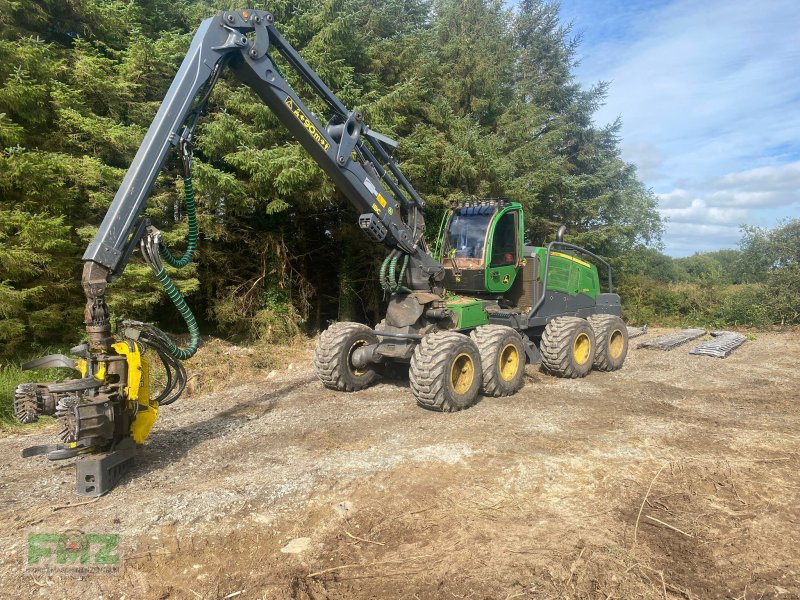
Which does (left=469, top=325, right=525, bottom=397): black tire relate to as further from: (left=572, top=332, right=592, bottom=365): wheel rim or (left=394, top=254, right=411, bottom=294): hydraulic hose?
(left=572, top=332, right=592, bottom=365): wheel rim

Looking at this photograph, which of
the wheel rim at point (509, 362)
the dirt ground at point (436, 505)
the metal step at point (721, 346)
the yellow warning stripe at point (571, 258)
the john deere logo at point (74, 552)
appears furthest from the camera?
the metal step at point (721, 346)

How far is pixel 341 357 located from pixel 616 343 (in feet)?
17.2

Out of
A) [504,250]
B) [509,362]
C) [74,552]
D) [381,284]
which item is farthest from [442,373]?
[74,552]

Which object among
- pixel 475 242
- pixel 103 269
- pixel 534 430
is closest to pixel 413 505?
pixel 534 430

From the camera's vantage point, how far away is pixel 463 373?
20.6ft

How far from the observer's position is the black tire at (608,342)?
28.1ft

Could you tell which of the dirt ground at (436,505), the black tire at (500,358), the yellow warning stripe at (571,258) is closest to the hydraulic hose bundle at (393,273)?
the black tire at (500,358)

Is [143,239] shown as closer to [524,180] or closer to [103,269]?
[103,269]

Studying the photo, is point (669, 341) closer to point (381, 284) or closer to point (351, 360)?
point (381, 284)

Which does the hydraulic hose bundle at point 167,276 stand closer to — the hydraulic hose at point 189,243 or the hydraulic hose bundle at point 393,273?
the hydraulic hose at point 189,243

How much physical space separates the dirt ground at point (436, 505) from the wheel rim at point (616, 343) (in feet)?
8.56

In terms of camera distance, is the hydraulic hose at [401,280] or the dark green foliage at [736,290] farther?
the dark green foliage at [736,290]

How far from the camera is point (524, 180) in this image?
13.5m

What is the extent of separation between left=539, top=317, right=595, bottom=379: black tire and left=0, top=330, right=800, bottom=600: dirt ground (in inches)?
53.0
